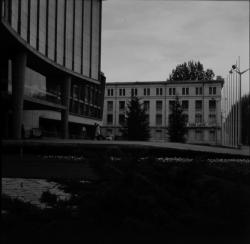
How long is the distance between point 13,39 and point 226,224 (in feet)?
57.2

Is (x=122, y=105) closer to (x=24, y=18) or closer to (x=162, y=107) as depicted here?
(x=162, y=107)

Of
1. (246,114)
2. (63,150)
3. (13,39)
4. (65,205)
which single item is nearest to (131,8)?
(65,205)

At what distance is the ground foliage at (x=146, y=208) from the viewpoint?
6.42 feet

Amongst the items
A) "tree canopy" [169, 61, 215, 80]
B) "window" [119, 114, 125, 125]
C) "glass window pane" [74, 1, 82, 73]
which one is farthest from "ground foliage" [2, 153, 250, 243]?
"window" [119, 114, 125, 125]

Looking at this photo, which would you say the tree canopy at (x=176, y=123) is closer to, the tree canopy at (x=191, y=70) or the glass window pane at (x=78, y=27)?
the glass window pane at (x=78, y=27)

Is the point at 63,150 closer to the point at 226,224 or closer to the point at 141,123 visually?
the point at 141,123

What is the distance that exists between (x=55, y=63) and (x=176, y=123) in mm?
4508

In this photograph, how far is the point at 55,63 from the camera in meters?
12.2

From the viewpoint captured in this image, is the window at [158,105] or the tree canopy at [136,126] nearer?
the tree canopy at [136,126]

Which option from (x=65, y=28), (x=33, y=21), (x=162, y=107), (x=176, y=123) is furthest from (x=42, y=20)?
(x=176, y=123)

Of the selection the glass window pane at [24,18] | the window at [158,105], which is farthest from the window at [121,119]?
the glass window pane at [24,18]

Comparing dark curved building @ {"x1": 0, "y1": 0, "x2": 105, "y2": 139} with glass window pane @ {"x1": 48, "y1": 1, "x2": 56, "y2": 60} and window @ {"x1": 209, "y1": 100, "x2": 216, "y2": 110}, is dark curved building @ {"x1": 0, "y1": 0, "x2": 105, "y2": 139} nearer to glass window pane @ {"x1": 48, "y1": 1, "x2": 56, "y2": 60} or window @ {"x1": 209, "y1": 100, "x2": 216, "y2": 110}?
glass window pane @ {"x1": 48, "y1": 1, "x2": 56, "y2": 60}

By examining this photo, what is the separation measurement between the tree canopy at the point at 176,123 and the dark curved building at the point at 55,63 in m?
2.81

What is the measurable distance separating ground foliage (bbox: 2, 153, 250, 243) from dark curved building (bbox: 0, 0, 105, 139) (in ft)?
2.00
